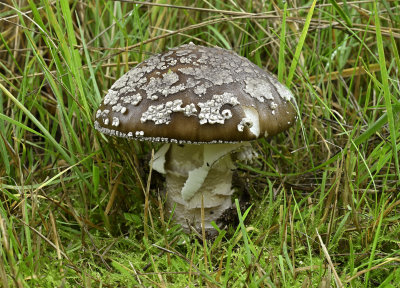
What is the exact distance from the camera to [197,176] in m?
2.15

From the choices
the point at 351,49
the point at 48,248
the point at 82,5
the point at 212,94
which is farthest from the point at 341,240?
the point at 82,5

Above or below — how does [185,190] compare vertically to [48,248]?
above

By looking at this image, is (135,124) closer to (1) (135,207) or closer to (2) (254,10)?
(1) (135,207)

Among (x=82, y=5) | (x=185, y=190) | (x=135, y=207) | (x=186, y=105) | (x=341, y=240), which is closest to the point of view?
(x=186, y=105)

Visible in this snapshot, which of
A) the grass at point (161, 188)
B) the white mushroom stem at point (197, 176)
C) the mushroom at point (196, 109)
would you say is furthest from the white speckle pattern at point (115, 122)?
the white mushroom stem at point (197, 176)

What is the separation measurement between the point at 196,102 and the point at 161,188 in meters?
0.87

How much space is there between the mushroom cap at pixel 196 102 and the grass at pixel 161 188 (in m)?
0.25

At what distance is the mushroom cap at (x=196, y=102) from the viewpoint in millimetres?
1762

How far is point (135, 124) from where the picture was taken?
5.91 ft

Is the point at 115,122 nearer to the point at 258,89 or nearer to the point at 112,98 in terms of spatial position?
the point at 112,98

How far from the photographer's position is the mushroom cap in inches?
69.4

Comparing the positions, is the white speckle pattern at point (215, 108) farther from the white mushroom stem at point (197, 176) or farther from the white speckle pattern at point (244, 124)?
the white mushroom stem at point (197, 176)

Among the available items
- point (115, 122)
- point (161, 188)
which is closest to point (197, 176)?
point (161, 188)

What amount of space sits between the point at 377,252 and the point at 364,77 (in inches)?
61.8
